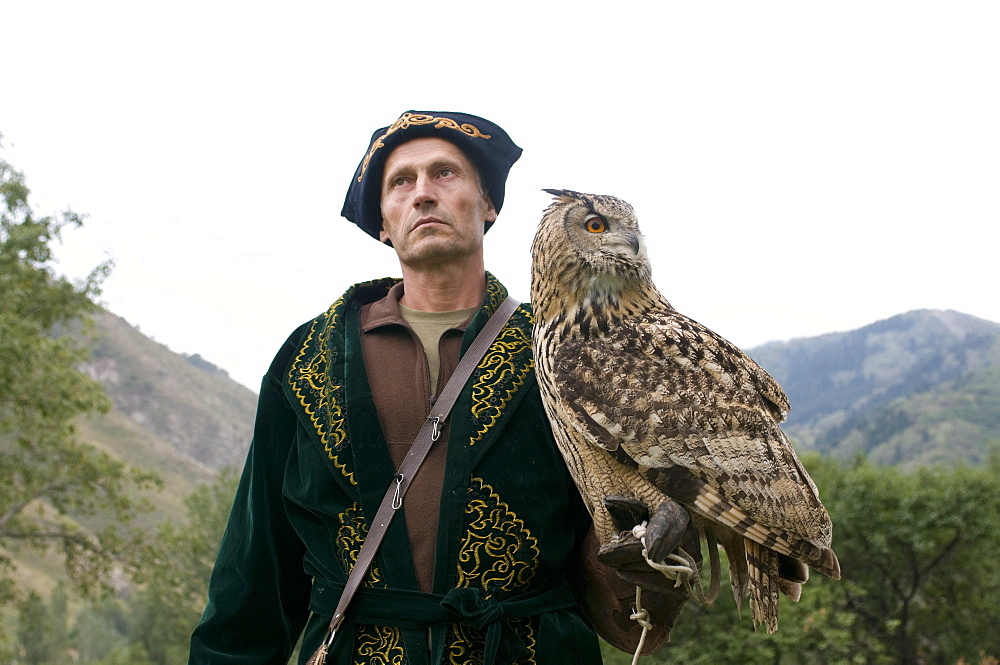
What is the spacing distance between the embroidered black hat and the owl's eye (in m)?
0.48

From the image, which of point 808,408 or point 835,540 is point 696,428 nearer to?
point 835,540

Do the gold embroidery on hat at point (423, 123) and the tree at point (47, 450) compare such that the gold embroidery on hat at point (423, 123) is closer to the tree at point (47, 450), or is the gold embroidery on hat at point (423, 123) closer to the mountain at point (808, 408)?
the tree at point (47, 450)

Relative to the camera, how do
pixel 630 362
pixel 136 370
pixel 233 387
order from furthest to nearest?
pixel 233 387, pixel 136 370, pixel 630 362

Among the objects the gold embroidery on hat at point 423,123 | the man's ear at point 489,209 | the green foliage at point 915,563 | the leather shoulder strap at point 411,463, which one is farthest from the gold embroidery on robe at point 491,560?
the green foliage at point 915,563

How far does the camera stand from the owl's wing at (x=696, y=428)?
208 centimetres

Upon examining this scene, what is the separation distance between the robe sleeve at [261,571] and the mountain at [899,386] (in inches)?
3644

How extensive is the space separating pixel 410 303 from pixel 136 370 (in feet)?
389

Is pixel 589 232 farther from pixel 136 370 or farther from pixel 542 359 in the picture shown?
pixel 136 370

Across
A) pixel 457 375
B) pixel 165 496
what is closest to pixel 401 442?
pixel 457 375

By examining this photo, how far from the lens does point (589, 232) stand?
7.99 ft

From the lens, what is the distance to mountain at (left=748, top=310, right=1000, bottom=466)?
9381 centimetres

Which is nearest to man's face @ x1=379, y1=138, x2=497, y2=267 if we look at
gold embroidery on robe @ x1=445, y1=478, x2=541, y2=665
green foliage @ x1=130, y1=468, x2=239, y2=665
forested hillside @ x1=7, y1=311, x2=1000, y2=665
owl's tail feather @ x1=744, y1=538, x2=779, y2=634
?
gold embroidery on robe @ x1=445, y1=478, x2=541, y2=665

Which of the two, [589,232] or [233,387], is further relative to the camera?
[233,387]

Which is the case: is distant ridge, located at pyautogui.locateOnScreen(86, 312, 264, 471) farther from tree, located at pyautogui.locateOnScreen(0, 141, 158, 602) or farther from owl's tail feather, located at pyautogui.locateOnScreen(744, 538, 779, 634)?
owl's tail feather, located at pyautogui.locateOnScreen(744, 538, 779, 634)
